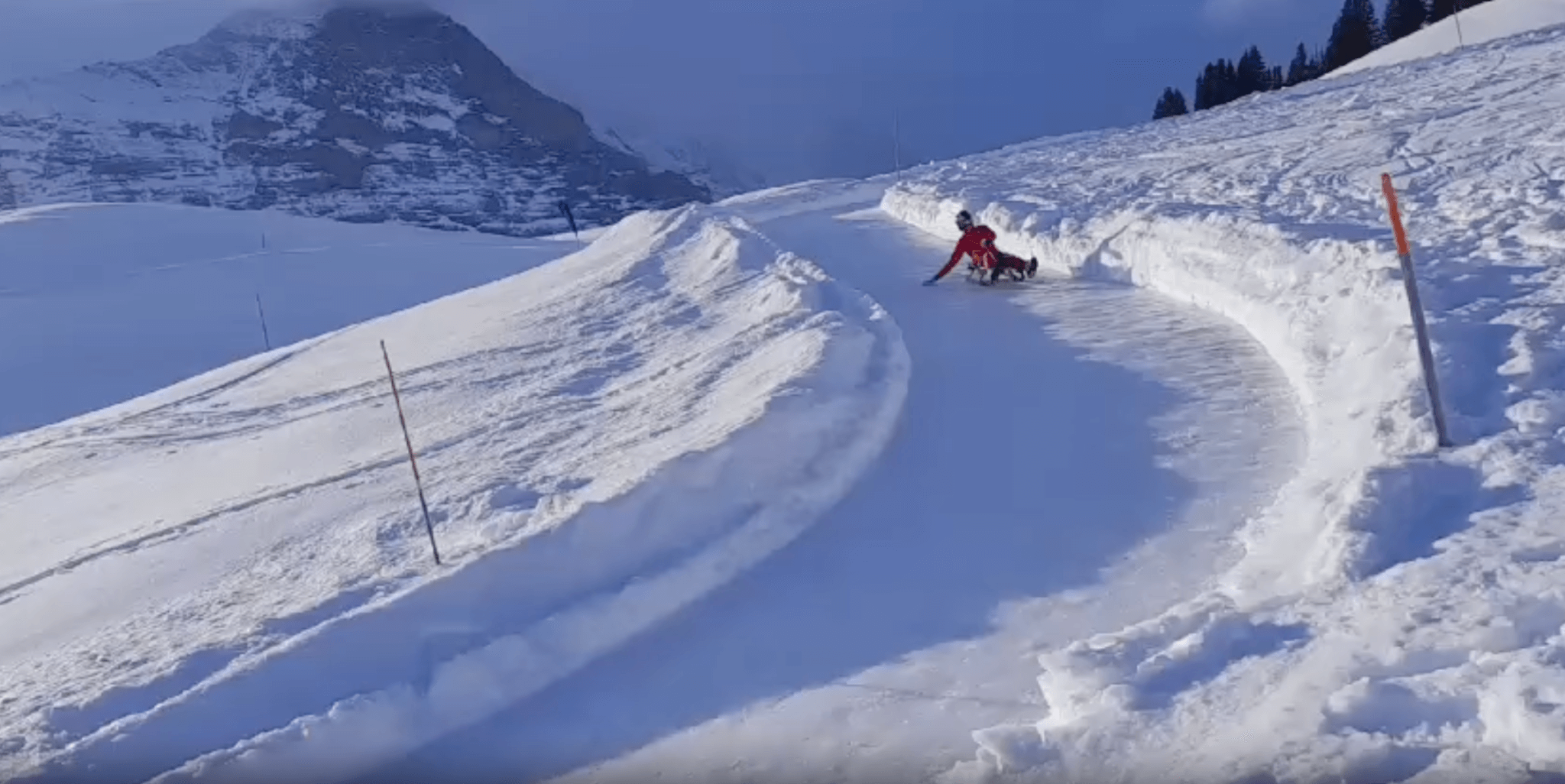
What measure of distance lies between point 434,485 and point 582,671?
424 cm

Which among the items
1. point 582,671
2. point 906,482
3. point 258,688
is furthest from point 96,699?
point 906,482

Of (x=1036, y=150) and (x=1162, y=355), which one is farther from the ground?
(x=1036, y=150)

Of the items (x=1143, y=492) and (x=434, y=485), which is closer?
(x=1143, y=492)

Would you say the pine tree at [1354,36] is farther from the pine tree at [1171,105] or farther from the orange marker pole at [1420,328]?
the orange marker pole at [1420,328]

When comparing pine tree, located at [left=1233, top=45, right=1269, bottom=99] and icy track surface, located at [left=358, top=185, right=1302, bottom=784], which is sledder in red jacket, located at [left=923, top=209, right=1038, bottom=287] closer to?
icy track surface, located at [left=358, top=185, right=1302, bottom=784]

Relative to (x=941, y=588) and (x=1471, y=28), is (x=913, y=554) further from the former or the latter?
(x=1471, y=28)

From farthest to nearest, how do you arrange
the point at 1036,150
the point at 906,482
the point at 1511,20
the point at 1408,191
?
the point at 1511,20 → the point at 1036,150 → the point at 1408,191 → the point at 906,482

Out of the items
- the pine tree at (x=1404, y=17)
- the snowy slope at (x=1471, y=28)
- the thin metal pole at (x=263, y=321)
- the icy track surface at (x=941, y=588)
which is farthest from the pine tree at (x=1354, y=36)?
the icy track surface at (x=941, y=588)

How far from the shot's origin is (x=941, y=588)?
729cm

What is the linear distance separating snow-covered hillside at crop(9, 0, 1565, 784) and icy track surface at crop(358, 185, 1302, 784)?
28 mm

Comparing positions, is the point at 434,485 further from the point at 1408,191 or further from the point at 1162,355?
the point at 1408,191

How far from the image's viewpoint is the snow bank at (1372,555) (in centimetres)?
482

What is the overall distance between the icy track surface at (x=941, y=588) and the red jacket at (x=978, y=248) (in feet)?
15.6

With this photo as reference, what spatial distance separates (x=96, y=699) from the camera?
6723mm
